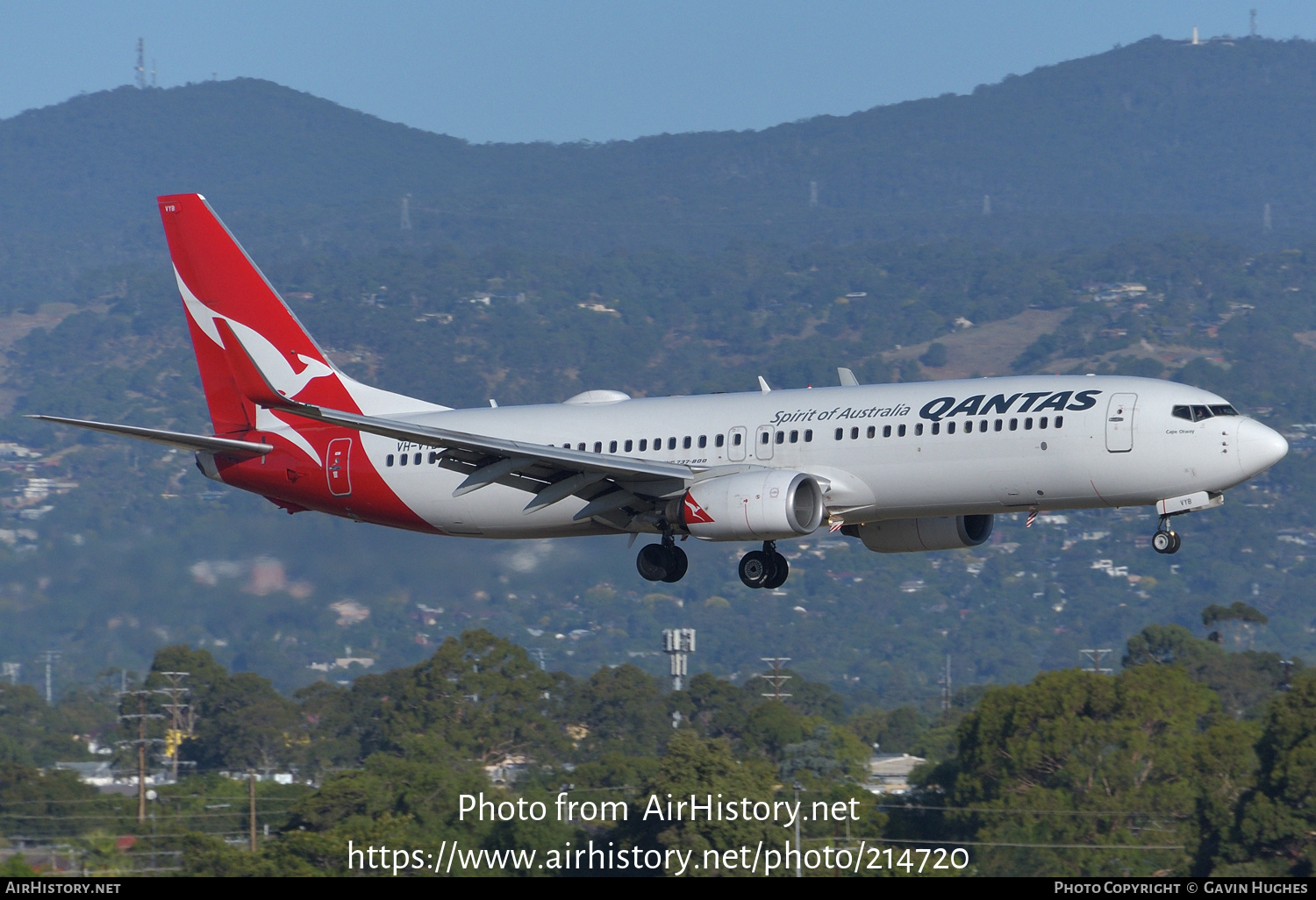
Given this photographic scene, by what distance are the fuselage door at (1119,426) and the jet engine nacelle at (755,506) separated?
6989 millimetres

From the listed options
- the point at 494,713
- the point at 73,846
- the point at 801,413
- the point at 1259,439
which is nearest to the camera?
the point at 1259,439

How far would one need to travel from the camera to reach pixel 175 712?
493 feet

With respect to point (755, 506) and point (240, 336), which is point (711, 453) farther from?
point (240, 336)

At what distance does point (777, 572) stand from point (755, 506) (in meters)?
4.73

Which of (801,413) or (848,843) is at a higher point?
(801,413)

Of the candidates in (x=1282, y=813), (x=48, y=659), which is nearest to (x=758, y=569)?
(x=1282, y=813)

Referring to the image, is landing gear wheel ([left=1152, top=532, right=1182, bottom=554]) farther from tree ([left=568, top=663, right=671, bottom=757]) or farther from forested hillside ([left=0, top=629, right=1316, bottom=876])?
tree ([left=568, top=663, right=671, bottom=757])

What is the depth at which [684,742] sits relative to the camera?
9606 cm

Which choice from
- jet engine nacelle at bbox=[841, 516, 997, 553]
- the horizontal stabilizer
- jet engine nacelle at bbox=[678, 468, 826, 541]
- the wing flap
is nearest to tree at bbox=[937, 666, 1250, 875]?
jet engine nacelle at bbox=[841, 516, 997, 553]

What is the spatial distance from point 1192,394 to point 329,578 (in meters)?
52.4

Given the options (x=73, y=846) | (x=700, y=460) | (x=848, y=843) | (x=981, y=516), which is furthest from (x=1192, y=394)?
(x=73, y=846)

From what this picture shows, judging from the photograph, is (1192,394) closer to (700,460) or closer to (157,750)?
(700,460)

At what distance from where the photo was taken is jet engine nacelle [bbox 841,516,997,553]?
1935 inches

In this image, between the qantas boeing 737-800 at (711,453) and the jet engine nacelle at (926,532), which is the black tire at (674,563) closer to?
the qantas boeing 737-800 at (711,453)
